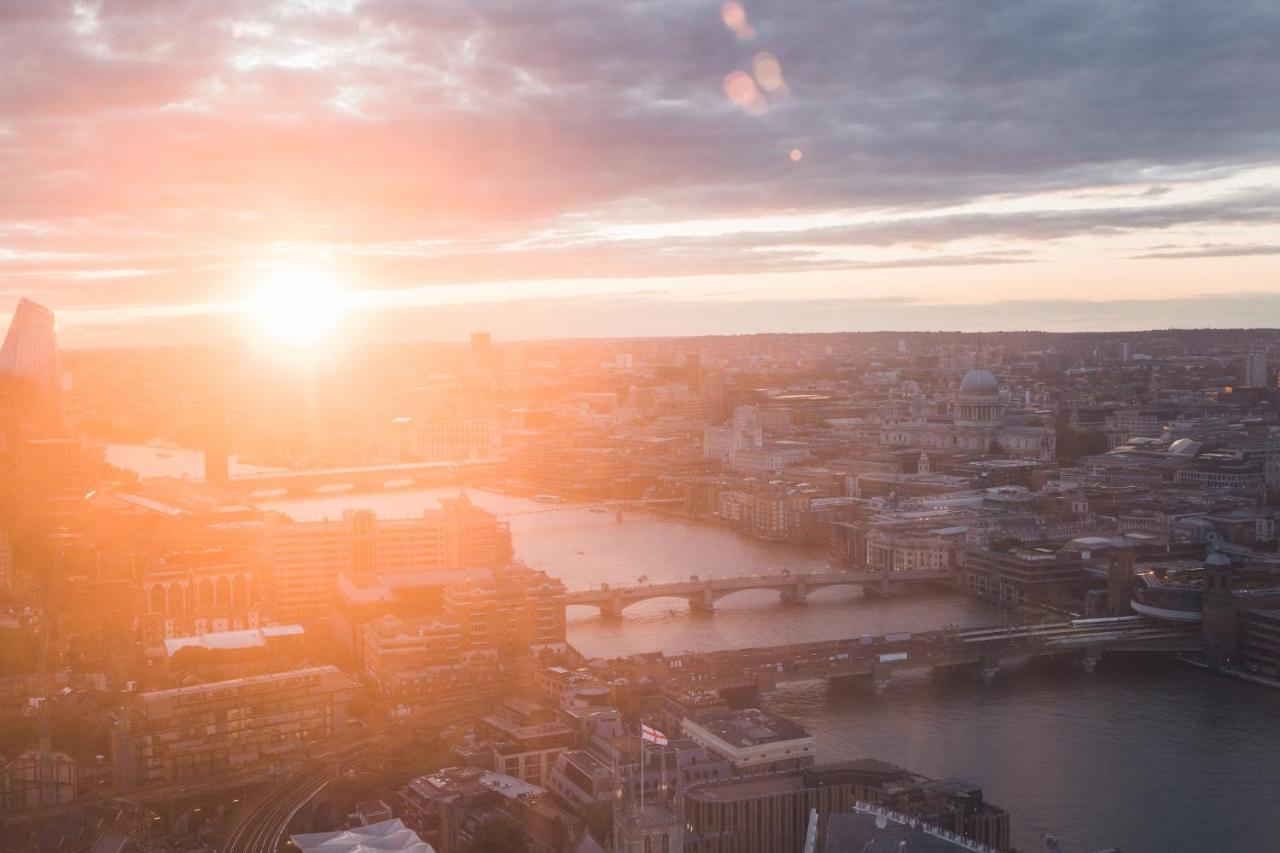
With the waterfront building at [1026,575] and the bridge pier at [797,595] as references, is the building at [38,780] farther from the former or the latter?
the waterfront building at [1026,575]

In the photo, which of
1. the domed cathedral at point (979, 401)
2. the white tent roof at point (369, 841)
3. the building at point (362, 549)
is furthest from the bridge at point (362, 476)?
the white tent roof at point (369, 841)

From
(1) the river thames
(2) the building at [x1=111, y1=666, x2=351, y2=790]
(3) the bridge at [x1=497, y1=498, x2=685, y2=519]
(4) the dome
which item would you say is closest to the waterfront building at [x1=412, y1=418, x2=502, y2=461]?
(3) the bridge at [x1=497, y1=498, x2=685, y2=519]

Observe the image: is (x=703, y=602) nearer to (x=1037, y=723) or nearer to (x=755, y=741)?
(x=1037, y=723)

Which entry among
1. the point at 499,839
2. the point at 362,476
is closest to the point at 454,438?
the point at 362,476

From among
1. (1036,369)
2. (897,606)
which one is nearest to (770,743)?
(897,606)

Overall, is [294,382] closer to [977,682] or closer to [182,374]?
[182,374]

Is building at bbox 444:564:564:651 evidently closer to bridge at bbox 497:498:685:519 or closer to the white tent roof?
the white tent roof
